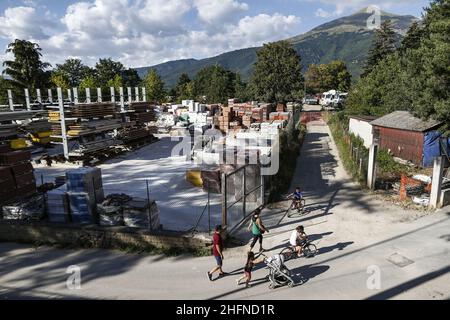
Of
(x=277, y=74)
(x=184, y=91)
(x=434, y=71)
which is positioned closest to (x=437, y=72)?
(x=434, y=71)

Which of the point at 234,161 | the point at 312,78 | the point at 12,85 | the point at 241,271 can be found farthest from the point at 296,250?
the point at 312,78

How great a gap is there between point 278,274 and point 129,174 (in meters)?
14.2

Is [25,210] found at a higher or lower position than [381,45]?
lower

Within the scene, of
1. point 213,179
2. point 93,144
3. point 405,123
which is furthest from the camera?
point 93,144

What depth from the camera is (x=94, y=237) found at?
A: 11.0m

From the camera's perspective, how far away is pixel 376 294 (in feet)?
26.6

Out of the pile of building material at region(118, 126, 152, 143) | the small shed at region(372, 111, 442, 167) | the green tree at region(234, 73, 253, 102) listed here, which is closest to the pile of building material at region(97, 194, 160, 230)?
the small shed at region(372, 111, 442, 167)

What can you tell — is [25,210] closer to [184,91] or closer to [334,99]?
[334,99]

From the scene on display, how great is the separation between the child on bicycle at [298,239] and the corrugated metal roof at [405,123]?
14.6m

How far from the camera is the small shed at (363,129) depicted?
86.3ft

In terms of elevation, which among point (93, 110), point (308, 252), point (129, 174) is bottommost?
point (308, 252)

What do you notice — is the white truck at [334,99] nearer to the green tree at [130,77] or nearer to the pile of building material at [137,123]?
the pile of building material at [137,123]
